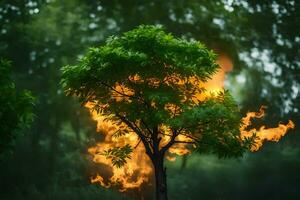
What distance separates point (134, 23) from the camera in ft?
121

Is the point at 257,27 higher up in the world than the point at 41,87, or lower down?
higher up

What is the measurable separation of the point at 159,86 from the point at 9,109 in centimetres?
683

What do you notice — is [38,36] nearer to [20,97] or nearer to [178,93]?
[20,97]

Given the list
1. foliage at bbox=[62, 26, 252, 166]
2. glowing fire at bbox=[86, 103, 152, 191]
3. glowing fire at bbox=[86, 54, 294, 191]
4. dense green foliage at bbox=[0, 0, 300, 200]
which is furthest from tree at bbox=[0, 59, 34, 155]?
dense green foliage at bbox=[0, 0, 300, 200]

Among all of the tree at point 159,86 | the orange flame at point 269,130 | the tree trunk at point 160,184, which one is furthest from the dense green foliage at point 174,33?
the tree at point 159,86

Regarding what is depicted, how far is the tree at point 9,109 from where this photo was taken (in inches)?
791

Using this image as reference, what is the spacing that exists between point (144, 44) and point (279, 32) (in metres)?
19.4

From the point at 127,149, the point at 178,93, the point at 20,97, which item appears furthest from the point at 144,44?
the point at 20,97

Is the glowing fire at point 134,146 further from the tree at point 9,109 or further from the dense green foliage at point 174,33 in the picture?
the tree at point 9,109

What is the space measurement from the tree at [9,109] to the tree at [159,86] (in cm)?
233

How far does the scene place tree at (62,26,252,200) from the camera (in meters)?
19.5

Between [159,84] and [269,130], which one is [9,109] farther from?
[269,130]

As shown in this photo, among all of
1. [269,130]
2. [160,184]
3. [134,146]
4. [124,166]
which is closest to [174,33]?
[134,146]

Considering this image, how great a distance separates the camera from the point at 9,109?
66.3ft
